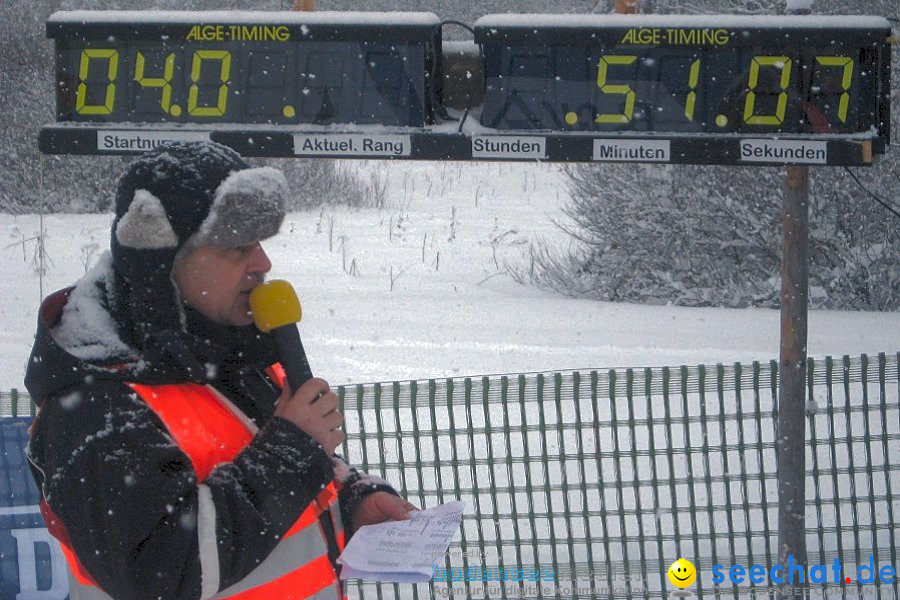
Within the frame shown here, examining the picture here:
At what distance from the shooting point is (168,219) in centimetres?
191

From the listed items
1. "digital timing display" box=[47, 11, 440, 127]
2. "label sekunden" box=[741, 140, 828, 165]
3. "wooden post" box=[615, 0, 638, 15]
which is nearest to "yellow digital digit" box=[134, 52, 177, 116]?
"digital timing display" box=[47, 11, 440, 127]

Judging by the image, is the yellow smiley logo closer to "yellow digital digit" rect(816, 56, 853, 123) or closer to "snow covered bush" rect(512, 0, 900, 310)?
"yellow digital digit" rect(816, 56, 853, 123)

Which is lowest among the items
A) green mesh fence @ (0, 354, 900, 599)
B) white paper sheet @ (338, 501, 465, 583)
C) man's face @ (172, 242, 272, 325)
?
green mesh fence @ (0, 354, 900, 599)

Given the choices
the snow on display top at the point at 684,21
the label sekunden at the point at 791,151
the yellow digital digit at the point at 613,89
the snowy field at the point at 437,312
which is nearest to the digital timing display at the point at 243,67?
the snow on display top at the point at 684,21

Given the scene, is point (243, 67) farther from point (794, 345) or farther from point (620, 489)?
point (794, 345)

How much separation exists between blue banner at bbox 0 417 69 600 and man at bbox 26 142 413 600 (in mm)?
2097

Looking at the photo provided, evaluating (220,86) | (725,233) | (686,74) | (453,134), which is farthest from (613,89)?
(725,233)

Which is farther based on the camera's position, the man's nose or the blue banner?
the blue banner

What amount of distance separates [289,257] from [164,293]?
13224 millimetres

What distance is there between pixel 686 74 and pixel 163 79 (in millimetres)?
2103

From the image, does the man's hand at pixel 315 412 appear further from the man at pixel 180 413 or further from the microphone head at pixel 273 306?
the microphone head at pixel 273 306

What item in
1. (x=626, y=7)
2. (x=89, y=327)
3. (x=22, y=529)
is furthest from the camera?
(x=626, y=7)

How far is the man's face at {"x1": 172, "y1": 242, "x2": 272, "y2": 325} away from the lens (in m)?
1.98

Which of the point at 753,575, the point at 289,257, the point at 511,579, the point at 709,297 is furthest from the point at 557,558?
the point at 289,257
